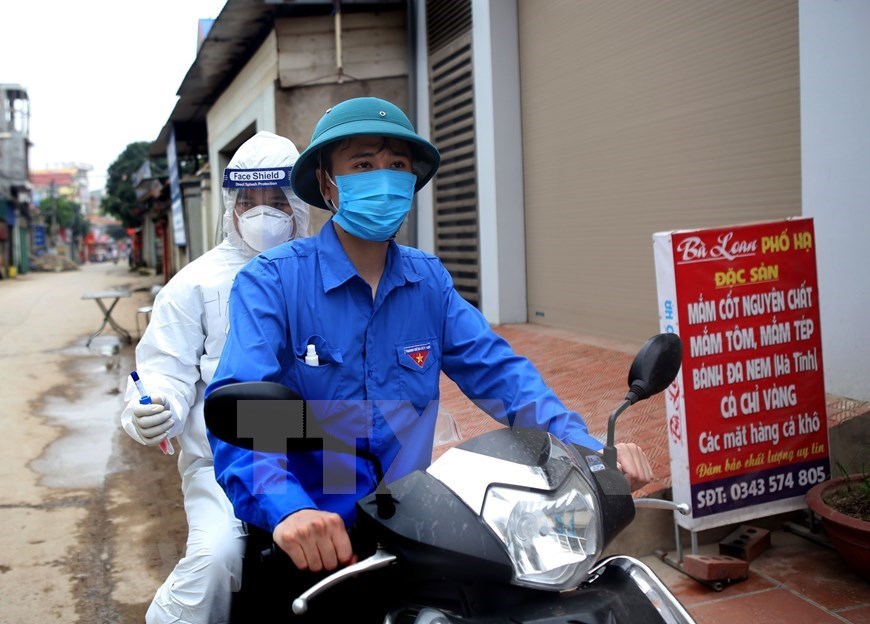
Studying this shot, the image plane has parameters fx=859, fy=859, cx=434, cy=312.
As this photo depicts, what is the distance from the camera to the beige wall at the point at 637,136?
18.4ft

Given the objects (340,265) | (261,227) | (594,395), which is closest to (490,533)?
(340,265)

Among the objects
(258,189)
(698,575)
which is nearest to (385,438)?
(258,189)

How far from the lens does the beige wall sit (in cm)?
562

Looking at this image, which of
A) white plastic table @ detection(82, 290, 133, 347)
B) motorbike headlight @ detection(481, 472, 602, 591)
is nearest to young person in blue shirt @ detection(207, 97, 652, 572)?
motorbike headlight @ detection(481, 472, 602, 591)

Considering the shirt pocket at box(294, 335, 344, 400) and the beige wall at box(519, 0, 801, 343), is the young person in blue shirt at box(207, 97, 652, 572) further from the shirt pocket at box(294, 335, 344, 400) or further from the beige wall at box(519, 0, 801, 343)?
the beige wall at box(519, 0, 801, 343)

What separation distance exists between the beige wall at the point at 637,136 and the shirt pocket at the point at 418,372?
3997mm

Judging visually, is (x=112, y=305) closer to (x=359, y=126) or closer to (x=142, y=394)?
(x=142, y=394)

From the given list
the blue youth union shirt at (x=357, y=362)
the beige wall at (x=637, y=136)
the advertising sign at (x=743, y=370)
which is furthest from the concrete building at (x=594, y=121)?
the blue youth union shirt at (x=357, y=362)

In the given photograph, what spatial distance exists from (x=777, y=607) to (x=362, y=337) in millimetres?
2481

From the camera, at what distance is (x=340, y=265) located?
81.9 inches

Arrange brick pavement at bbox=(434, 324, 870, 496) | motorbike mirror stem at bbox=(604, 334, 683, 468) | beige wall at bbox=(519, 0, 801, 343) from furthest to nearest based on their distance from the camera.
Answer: beige wall at bbox=(519, 0, 801, 343) → brick pavement at bbox=(434, 324, 870, 496) → motorbike mirror stem at bbox=(604, 334, 683, 468)

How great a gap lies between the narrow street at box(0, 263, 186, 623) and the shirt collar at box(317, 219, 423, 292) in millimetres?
2813

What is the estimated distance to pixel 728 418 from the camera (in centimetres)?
390

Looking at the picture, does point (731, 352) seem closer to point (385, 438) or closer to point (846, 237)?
point (846, 237)
